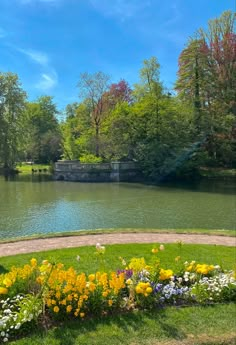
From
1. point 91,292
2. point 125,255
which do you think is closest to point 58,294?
point 91,292

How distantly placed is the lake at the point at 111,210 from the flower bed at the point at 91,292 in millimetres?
7492

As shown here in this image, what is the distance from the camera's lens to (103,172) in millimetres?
30750

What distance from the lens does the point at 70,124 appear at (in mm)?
41625

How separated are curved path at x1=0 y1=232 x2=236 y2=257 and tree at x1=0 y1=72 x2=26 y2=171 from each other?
2917cm

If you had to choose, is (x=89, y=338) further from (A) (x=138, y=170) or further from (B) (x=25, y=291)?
(A) (x=138, y=170)

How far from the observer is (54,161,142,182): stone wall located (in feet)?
100

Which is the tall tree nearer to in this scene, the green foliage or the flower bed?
the green foliage

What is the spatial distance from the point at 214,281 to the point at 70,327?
6.67 feet

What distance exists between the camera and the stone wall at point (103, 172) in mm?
30562

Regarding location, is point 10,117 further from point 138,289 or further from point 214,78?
point 138,289

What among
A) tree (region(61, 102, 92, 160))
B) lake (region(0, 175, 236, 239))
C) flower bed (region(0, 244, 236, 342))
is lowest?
lake (region(0, 175, 236, 239))

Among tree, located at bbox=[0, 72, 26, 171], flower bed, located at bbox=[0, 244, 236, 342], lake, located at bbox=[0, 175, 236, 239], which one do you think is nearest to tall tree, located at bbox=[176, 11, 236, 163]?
lake, located at bbox=[0, 175, 236, 239]

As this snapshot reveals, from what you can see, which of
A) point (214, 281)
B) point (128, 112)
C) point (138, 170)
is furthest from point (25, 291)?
point (128, 112)

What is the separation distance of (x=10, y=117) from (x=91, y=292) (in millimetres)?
36138
